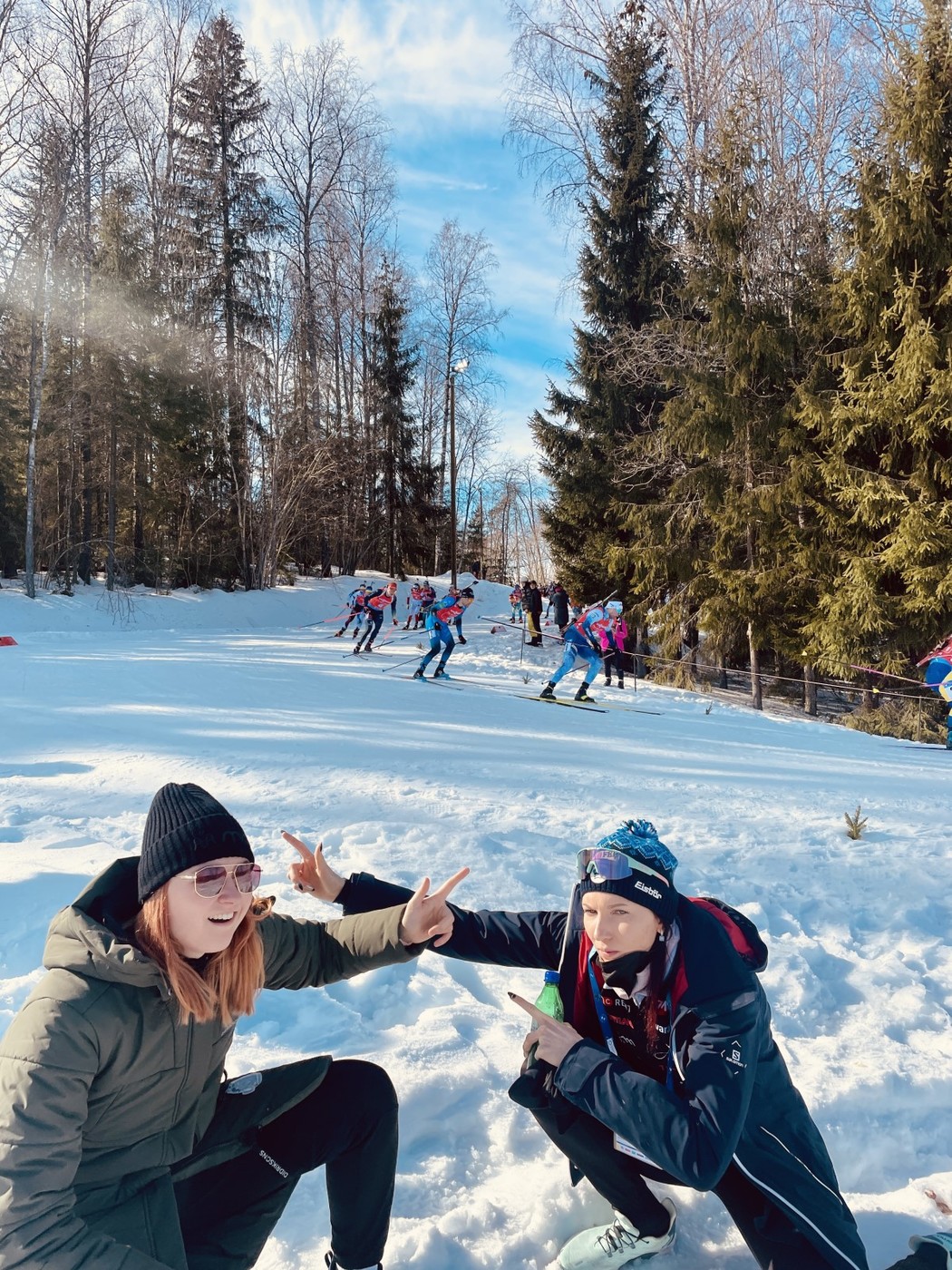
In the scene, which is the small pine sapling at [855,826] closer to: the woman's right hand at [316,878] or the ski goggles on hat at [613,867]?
the ski goggles on hat at [613,867]

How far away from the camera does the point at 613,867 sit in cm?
184

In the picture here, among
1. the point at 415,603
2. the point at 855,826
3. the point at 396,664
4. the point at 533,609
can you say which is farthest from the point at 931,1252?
the point at 415,603

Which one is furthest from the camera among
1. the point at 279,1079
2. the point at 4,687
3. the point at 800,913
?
the point at 4,687

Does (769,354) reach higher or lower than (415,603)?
higher

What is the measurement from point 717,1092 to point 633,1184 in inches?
21.1

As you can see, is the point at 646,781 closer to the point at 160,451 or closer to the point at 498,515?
the point at 160,451

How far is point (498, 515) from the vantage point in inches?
2352

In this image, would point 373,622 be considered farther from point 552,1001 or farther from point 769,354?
point 552,1001

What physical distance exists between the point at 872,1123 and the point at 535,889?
189 centimetres

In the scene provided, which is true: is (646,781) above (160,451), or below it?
below

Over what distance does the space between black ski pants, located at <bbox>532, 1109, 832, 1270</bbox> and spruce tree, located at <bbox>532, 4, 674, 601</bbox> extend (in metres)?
17.6

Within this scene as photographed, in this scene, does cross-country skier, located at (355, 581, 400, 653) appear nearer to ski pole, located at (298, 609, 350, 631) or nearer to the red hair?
ski pole, located at (298, 609, 350, 631)

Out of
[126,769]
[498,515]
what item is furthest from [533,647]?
[498,515]

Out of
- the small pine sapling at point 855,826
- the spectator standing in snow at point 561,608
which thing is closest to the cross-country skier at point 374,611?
the spectator standing in snow at point 561,608
